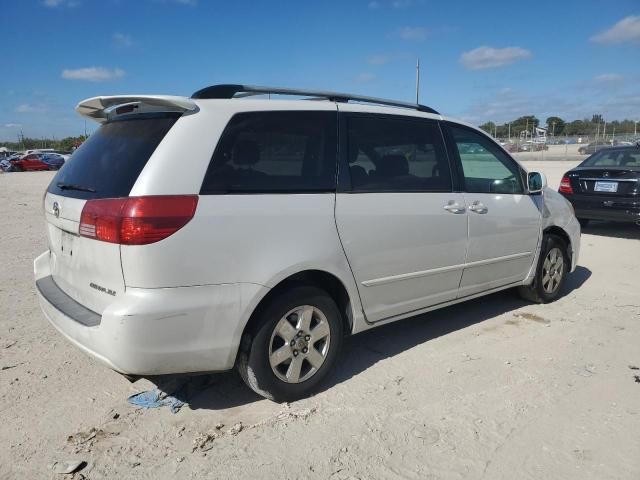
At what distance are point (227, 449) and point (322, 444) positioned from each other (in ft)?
1.67

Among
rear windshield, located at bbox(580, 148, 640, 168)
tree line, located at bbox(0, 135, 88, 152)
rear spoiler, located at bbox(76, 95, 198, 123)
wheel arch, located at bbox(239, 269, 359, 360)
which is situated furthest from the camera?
tree line, located at bbox(0, 135, 88, 152)

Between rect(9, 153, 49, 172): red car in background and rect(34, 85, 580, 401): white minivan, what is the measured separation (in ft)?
137

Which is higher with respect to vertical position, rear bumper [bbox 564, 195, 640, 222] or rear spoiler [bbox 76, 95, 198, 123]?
rear spoiler [bbox 76, 95, 198, 123]

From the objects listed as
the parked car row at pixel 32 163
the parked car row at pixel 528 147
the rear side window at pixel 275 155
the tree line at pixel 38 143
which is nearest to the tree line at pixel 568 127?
the parked car row at pixel 528 147

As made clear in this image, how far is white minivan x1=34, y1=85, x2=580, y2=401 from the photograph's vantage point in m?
2.65

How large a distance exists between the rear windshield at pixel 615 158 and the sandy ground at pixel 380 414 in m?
5.63

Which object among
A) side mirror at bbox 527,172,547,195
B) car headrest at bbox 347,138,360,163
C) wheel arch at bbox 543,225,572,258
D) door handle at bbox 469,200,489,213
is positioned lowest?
wheel arch at bbox 543,225,572,258

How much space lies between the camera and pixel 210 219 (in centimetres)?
273

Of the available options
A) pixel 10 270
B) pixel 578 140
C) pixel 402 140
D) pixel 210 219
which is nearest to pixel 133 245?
pixel 210 219

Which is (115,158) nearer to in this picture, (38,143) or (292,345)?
(292,345)

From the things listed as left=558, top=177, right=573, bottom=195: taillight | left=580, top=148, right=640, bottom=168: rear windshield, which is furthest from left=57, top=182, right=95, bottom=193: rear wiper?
left=580, top=148, right=640, bottom=168: rear windshield

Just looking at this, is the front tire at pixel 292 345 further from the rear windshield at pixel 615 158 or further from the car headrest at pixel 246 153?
the rear windshield at pixel 615 158

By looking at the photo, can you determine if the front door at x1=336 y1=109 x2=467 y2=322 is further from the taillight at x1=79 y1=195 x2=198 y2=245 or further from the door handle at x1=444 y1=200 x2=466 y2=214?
the taillight at x1=79 y1=195 x2=198 y2=245

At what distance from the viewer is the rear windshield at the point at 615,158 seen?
9.06m
